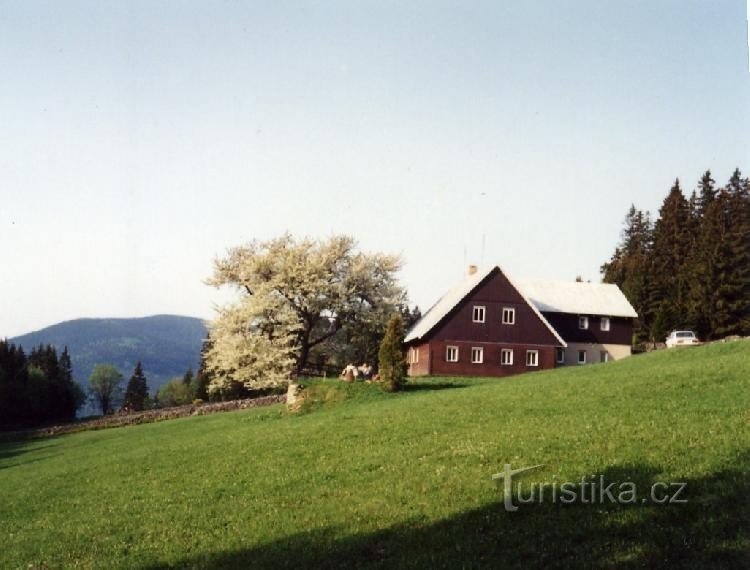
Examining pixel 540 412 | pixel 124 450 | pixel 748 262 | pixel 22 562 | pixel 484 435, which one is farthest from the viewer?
pixel 748 262

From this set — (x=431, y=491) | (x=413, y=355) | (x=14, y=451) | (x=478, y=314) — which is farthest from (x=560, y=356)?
(x=431, y=491)

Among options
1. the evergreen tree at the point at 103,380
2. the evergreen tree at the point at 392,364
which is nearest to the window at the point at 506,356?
the evergreen tree at the point at 392,364

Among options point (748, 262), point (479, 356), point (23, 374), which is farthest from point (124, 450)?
point (23, 374)

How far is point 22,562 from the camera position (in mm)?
13836

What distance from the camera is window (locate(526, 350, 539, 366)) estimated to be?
58.9 m

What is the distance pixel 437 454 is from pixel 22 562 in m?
8.84

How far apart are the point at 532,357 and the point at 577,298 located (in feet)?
42.0

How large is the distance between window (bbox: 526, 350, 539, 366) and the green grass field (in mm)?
32823

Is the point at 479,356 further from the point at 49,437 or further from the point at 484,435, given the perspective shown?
the point at 484,435

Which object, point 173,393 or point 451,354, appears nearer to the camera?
point 451,354

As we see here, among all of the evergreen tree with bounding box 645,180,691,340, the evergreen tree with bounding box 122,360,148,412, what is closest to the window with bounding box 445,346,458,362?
the evergreen tree with bounding box 645,180,691,340

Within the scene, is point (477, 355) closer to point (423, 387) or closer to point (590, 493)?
point (423, 387)

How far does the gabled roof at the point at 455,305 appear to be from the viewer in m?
57.7

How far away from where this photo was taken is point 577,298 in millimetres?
68938
